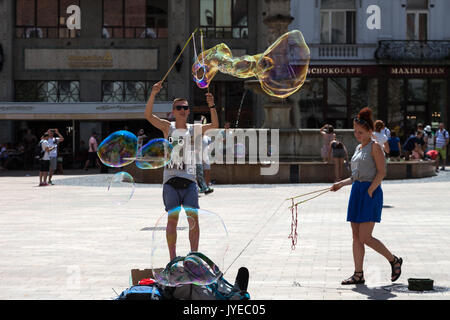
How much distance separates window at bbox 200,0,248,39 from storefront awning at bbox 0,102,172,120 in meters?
6.30

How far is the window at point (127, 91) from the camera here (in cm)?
3988

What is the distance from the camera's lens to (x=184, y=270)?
630cm

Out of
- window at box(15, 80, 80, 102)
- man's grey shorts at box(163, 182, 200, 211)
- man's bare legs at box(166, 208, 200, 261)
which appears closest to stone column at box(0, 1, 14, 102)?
window at box(15, 80, 80, 102)

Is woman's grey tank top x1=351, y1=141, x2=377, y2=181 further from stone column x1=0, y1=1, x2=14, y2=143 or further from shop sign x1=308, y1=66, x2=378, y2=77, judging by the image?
stone column x1=0, y1=1, x2=14, y2=143

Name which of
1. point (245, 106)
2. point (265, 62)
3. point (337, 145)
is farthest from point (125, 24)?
point (265, 62)

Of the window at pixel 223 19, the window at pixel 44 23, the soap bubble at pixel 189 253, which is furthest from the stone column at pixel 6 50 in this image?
the soap bubble at pixel 189 253

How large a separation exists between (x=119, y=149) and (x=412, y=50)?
3079 cm

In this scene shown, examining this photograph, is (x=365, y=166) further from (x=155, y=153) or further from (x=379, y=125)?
(x=379, y=125)

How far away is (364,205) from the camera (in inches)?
311

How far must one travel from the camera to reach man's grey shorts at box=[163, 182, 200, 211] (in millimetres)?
8109

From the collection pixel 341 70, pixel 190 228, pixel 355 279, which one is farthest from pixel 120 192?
pixel 341 70

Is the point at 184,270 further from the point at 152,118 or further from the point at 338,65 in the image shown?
the point at 338,65

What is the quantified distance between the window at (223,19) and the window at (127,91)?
3.66 metres

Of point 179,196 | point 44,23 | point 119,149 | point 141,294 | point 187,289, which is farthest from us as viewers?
point 44,23
